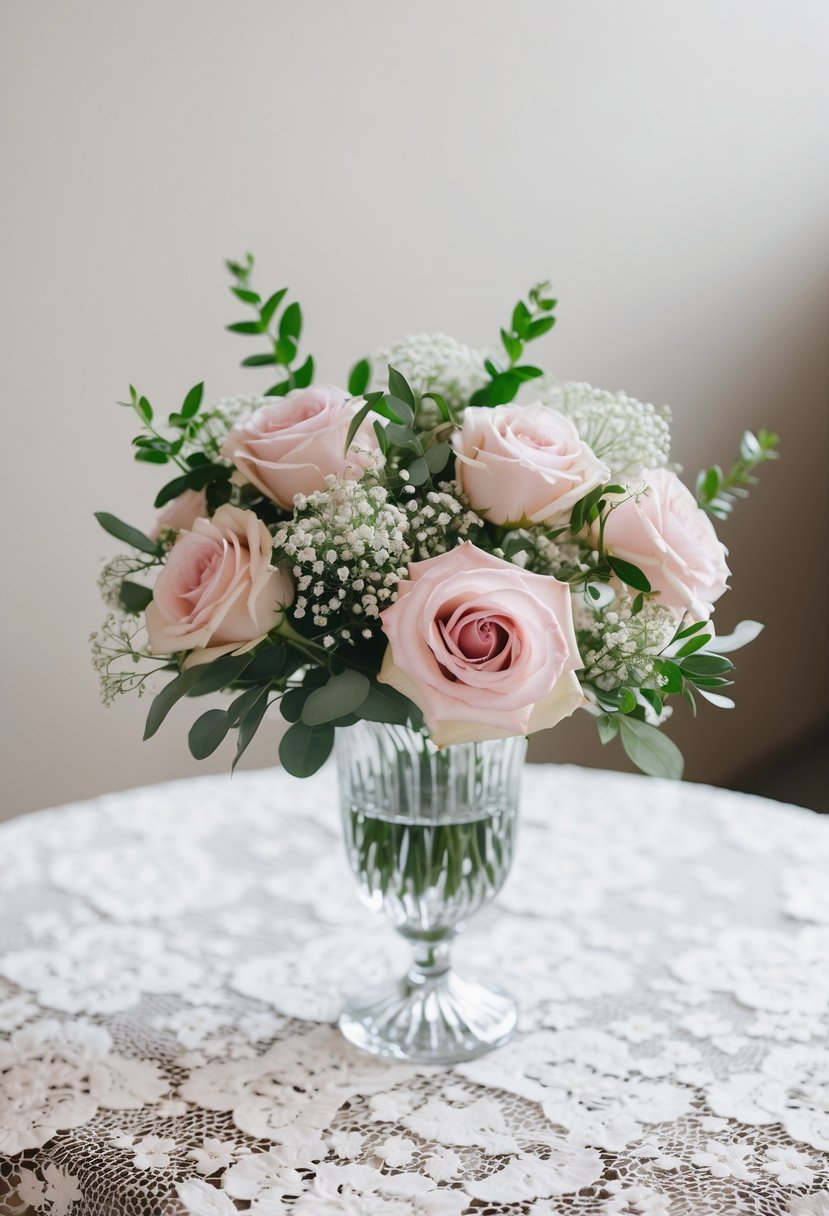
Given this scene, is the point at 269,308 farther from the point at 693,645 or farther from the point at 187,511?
the point at 693,645

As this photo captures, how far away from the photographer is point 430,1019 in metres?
1.06

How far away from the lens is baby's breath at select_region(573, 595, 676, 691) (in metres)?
0.88

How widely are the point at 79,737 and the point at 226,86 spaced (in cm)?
112

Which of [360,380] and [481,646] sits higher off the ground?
[360,380]

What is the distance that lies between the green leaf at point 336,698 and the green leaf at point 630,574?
0.20m

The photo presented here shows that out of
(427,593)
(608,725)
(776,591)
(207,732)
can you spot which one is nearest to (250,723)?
(207,732)

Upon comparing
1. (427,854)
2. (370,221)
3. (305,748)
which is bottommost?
(427,854)

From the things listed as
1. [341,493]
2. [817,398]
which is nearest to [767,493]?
[817,398]

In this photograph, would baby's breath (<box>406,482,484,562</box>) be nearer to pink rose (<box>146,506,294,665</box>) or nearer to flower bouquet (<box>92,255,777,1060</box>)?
flower bouquet (<box>92,255,777,1060</box>)

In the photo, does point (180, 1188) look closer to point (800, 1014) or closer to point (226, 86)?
point (800, 1014)

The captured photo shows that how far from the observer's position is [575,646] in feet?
2.68

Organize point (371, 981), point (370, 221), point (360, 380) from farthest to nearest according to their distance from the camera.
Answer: point (370, 221)
point (371, 981)
point (360, 380)

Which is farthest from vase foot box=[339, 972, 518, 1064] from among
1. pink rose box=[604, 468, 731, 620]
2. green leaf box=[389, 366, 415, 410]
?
green leaf box=[389, 366, 415, 410]

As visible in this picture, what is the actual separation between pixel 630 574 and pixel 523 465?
12 centimetres
